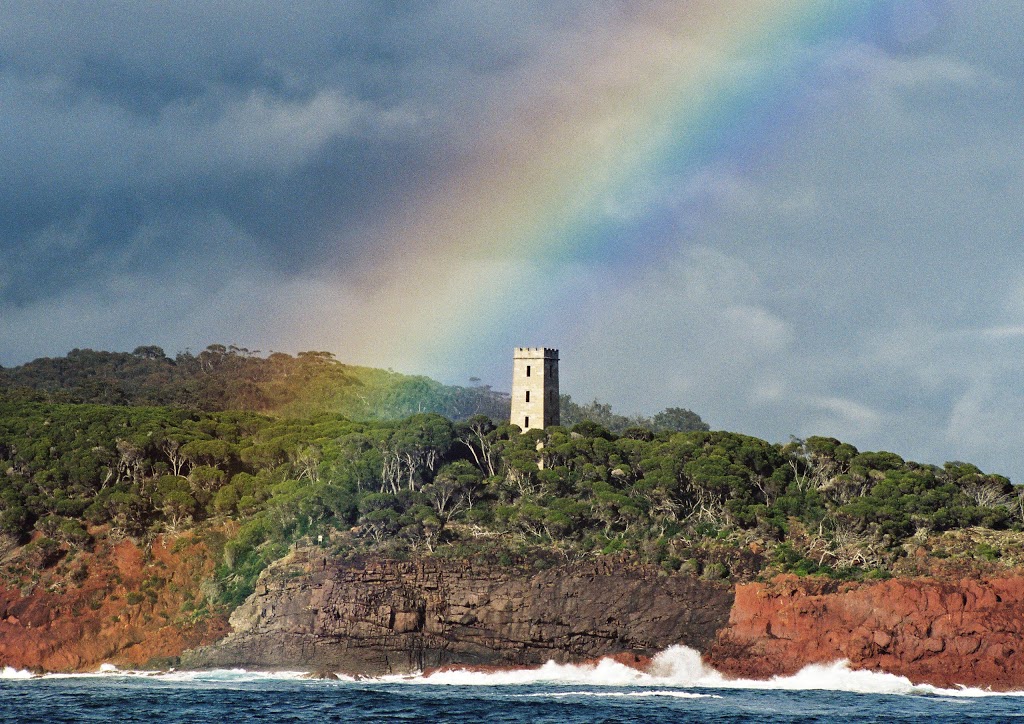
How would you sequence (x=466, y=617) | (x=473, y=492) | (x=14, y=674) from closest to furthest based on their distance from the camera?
(x=466, y=617), (x=14, y=674), (x=473, y=492)

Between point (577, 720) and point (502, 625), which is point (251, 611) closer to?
point (502, 625)

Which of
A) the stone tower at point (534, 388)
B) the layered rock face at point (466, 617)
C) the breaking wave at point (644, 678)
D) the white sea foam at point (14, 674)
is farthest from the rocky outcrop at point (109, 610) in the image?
the stone tower at point (534, 388)

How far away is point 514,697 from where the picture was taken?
90.0 metres

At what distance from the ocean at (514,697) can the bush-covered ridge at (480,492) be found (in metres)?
9.37

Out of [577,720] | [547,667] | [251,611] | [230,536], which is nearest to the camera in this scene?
[577,720]

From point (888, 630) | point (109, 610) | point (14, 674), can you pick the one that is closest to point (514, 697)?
point (888, 630)

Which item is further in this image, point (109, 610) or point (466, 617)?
point (109, 610)

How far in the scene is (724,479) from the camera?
113m

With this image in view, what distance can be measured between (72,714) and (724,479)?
1954 inches

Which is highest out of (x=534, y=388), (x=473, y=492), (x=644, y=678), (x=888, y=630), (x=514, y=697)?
(x=534, y=388)

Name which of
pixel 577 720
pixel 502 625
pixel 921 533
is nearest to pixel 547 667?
pixel 502 625

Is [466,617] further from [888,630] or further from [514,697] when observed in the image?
[888,630]

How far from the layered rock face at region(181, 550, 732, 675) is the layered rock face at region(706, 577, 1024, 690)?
2.74m

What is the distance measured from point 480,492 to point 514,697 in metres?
30.0
